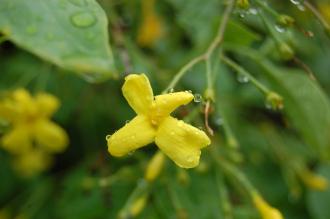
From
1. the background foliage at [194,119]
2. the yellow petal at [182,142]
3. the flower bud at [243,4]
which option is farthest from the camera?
the background foliage at [194,119]

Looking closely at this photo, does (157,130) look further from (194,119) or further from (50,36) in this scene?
(194,119)

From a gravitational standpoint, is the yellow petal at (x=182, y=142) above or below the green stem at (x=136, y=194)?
above

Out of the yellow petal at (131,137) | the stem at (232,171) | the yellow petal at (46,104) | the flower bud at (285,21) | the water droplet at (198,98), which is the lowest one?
the yellow petal at (46,104)

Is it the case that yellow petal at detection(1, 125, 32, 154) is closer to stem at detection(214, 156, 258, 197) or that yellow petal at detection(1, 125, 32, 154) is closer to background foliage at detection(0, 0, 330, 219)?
background foliage at detection(0, 0, 330, 219)

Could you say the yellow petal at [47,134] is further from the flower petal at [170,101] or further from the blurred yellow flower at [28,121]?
the flower petal at [170,101]

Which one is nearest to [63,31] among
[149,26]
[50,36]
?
[50,36]

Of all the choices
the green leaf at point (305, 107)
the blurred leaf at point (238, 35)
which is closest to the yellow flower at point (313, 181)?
the green leaf at point (305, 107)

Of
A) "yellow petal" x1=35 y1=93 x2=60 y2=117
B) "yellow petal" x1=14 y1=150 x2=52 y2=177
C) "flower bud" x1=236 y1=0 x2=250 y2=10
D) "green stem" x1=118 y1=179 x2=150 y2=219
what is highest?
"flower bud" x1=236 y1=0 x2=250 y2=10

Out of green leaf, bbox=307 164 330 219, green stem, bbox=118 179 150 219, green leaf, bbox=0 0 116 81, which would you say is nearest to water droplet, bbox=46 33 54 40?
green leaf, bbox=0 0 116 81
